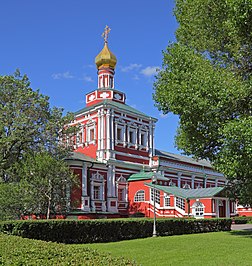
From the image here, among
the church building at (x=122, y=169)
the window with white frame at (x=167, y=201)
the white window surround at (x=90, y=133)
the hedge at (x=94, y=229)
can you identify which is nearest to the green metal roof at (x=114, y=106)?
the church building at (x=122, y=169)

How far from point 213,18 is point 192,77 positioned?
308 centimetres

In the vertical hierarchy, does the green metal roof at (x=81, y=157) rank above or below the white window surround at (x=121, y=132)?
below

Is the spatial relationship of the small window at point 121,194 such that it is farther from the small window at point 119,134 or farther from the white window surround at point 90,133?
the white window surround at point 90,133

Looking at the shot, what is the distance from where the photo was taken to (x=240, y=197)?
16812mm

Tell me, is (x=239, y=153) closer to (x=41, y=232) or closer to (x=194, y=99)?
(x=194, y=99)

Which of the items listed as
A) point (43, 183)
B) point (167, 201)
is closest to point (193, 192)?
point (167, 201)

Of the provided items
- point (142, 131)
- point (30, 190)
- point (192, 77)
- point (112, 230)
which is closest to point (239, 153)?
point (192, 77)

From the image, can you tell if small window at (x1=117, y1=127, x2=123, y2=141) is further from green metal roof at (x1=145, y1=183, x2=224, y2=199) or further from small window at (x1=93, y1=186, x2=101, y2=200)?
green metal roof at (x1=145, y1=183, x2=224, y2=199)

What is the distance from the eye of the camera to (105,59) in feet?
120

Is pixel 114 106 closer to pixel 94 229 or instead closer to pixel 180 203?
pixel 180 203

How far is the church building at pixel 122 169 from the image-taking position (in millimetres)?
29672

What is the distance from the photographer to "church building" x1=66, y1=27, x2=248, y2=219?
97.3ft

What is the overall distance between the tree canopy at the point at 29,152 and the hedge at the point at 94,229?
5497mm

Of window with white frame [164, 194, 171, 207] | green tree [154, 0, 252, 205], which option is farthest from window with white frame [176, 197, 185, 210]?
green tree [154, 0, 252, 205]
